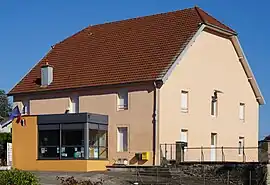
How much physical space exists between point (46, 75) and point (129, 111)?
819cm

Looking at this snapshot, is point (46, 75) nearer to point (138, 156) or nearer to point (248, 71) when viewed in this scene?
point (138, 156)

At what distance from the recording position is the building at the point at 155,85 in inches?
1564

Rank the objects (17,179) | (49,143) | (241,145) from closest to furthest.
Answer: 1. (17,179)
2. (49,143)
3. (241,145)

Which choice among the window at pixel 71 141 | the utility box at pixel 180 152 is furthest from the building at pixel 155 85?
the utility box at pixel 180 152

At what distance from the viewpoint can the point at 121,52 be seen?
143ft

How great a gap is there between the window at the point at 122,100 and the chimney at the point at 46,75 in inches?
265

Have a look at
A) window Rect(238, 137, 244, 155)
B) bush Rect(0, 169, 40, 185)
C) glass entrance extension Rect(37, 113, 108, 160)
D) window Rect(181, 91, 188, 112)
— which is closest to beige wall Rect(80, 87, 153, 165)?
glass entrance extension Rect(37, 113, 108, 160)

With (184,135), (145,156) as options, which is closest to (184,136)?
(184,135)

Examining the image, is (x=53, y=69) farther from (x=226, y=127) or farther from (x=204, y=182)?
(x=204, y=182)

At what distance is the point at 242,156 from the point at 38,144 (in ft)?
50.1

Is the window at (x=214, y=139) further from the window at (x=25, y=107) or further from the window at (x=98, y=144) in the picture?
the window at (x=25, y=107)

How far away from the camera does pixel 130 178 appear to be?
3375cm

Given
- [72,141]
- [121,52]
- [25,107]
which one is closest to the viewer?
[72,141]

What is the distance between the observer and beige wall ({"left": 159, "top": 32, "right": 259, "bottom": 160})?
40.2 meters
